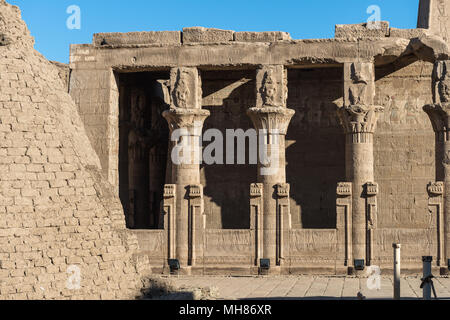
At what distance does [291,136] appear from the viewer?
23.6 m

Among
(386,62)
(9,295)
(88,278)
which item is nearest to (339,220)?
(386,62)

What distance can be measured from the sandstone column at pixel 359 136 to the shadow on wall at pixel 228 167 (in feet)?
12.1

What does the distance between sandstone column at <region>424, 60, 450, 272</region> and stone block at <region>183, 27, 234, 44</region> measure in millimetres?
5586

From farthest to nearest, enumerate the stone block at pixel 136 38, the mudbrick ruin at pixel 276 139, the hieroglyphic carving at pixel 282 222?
1. the stone block at pixel 136 38
2. the hieroglyphic carving at pixel 282 222
3. the mudbrick ruin at pixel 276 139

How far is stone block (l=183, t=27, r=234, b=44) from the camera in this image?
2116 cm

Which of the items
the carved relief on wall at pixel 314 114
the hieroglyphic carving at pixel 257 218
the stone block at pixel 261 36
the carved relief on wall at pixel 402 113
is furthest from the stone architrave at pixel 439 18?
the hieroglyphic carving at pixel 257 218

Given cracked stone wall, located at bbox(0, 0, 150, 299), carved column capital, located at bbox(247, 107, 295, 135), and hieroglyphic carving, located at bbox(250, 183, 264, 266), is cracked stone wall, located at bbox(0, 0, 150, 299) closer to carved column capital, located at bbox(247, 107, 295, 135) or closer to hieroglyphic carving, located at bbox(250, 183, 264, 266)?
hieroglyphic carving, located at bbox(250, 183, 264, 266)

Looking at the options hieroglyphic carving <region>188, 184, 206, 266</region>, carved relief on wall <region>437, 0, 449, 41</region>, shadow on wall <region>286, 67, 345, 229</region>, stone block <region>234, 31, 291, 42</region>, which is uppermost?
carved relief on wall <region>437, 0, 449, 41</region>

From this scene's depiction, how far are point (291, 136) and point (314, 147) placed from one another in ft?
2.52

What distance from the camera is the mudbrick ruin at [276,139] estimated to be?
20156mm

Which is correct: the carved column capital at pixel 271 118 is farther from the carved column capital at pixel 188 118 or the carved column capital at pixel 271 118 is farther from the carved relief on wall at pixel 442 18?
the carved relief on wall at pixel 442 18

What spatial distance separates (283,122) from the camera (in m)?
20.9

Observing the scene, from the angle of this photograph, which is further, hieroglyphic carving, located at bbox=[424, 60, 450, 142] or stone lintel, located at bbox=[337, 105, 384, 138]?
stone lintel, located at bbox=[337, 105, 384, 138]

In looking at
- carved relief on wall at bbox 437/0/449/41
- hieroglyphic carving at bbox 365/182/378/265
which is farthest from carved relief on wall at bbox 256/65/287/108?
carved relief on wall at bbox 437/0/449/41
